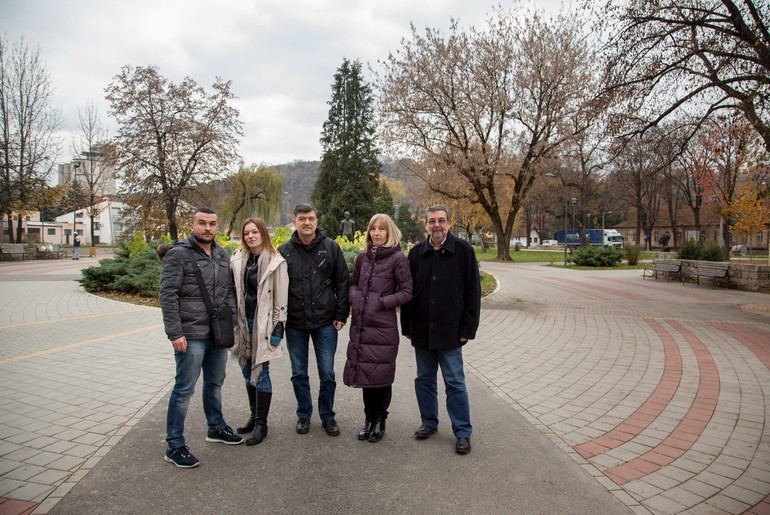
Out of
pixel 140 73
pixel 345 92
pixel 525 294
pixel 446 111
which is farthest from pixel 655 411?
pixel 345 92

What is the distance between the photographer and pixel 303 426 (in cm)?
367

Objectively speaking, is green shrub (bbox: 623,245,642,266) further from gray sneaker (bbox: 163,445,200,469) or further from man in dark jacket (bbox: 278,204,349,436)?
gray sneaker (bbox: 163,445,200,469)

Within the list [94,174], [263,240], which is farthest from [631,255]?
[94,174]

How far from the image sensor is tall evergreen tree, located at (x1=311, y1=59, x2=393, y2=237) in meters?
41.6

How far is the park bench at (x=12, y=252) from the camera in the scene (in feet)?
85.0

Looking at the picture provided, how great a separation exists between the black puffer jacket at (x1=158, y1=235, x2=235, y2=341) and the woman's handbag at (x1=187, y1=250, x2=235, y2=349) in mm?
27

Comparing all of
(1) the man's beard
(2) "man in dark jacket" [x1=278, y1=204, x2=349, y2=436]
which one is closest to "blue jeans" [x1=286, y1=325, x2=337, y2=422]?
(2) "man in dark jacket" [x1=278, y1=204, x2=349, y2=436]

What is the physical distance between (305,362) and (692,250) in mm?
→ 19149

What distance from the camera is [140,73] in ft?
58.3

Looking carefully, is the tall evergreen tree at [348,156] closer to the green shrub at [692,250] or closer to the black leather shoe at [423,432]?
the green shrub at [692,250]

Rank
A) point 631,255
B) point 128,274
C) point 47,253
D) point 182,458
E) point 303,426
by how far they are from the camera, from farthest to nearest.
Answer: point 47,253 → point 631,255 → point 128,274 → point 303,426 → point 182,458

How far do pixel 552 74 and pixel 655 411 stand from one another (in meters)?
25.4

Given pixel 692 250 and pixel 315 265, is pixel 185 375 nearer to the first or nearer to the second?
pixel 315 265

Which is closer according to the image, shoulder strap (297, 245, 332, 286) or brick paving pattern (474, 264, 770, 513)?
brick paving pattern (474, 264, 770, 513)
